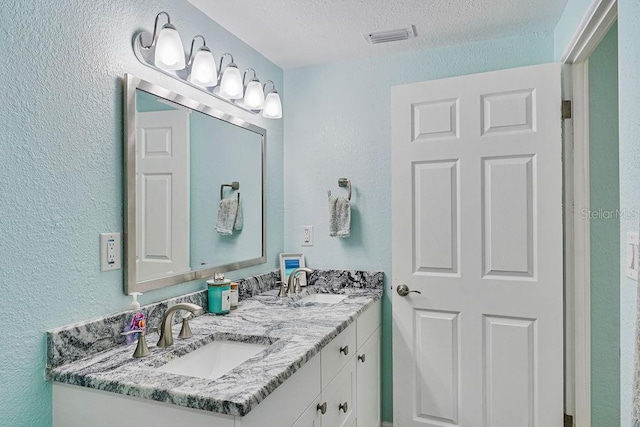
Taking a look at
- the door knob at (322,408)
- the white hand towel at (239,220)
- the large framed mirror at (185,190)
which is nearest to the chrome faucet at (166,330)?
the large framed mirror at (185,190)

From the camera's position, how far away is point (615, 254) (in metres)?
1.92

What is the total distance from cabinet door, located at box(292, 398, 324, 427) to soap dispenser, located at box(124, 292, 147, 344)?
613 millimetres

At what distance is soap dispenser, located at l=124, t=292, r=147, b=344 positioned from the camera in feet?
4.58

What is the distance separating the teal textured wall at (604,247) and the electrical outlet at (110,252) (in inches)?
82.0

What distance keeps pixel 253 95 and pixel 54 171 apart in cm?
114

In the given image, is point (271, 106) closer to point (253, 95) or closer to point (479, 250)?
point (253, 95)

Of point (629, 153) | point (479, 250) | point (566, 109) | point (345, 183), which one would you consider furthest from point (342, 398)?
point (566, 109)

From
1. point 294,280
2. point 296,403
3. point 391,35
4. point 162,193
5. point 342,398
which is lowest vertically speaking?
point 342,398

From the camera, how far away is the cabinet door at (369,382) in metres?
1.93

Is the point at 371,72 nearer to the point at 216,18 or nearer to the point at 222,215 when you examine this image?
the point at 216,18

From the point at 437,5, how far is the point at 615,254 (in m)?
1.45

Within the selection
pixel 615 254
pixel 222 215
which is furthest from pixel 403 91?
pixel 615 254

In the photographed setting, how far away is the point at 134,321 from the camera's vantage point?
140cm

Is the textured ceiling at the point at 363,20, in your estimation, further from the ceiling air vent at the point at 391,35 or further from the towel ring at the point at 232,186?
the towel ring at the point at 232,186
